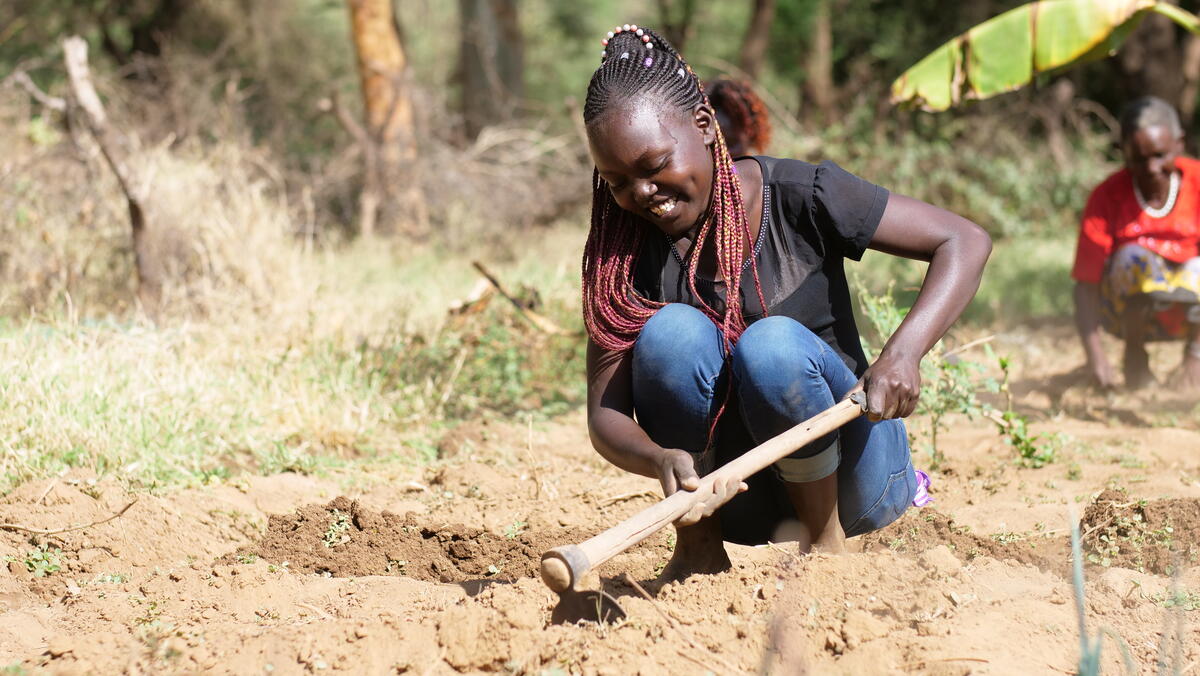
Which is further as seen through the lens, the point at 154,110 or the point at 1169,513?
the point at 154,110

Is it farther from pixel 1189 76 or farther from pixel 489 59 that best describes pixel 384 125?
pixel 1189 76

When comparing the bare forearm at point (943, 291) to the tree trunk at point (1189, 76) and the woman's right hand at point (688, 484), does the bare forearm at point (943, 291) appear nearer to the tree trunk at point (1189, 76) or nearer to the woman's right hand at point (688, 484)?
the woman's right hand at point (688, 484)

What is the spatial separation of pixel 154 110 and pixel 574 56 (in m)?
10.8

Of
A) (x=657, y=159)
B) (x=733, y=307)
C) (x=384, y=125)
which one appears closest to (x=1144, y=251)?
(x=733, y=307)

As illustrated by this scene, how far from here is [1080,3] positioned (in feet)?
17.5

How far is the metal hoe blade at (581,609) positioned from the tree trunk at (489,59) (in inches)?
351

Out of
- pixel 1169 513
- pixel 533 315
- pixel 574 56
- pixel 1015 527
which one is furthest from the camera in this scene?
pixel 574 56

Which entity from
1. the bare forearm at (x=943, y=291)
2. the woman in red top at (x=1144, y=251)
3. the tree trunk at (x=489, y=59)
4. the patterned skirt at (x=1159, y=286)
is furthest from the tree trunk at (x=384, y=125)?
the bare forearm at (x=943, y=291)

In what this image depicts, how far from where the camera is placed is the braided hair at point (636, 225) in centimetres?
246

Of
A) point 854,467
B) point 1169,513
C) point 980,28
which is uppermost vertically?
point 980,28

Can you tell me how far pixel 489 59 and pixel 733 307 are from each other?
8921 millimetres

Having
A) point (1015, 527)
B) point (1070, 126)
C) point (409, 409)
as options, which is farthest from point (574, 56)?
point (1015, 527)

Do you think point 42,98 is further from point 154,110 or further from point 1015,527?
point 1015,527

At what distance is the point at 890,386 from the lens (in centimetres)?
237
